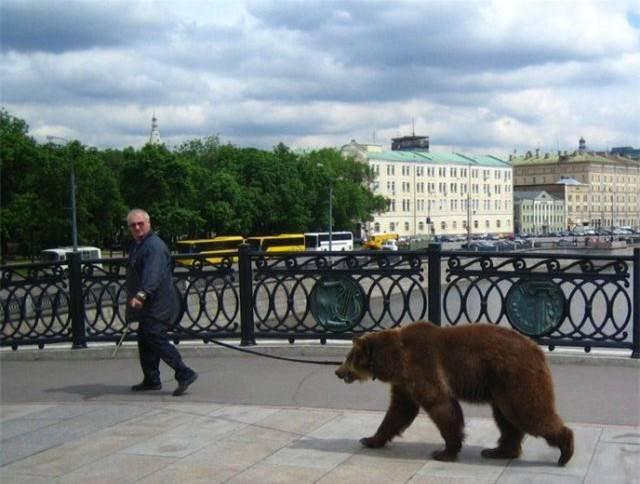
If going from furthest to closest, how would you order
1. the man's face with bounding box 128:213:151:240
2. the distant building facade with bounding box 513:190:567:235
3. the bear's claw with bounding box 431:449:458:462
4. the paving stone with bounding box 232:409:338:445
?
the distant building facade with bounding box 513:190:567:235 < the man's face with bounding box 128:213:151:240 < the paving stone with bounding box 232:409:338:445 < the bear's claw with bounding box 431:449:458:462

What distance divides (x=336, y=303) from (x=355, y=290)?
0.88 feet

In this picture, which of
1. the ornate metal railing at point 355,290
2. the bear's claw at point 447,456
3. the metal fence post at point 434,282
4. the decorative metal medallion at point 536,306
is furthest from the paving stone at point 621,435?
the metal fence post at point 434,282

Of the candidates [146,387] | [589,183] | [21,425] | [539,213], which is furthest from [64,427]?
[589,183]

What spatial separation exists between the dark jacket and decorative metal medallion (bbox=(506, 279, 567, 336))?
365 cm

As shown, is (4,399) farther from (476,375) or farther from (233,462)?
(476,375)

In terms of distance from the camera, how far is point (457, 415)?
5.25 metres

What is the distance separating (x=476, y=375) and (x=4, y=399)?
16.1 feet

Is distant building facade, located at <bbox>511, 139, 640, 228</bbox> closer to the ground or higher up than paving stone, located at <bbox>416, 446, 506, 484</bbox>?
higher up

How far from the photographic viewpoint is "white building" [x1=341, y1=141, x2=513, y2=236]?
136 m

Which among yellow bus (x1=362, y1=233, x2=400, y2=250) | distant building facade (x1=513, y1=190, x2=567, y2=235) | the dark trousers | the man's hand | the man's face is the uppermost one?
distant building facade (x1=513, y1=190, x2=567, y2=235)

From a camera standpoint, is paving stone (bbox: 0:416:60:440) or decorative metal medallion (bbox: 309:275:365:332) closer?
paving stone (bbox: 0:416:60:440)

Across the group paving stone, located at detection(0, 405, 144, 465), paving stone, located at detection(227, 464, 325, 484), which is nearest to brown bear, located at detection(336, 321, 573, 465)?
paving stone, located at detection(227, 464, 325, 484)

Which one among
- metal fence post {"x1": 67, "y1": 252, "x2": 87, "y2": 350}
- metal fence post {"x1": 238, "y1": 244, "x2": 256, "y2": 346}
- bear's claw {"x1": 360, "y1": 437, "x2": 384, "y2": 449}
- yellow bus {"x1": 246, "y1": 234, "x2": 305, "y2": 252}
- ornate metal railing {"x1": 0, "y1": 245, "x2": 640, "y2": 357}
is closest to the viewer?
bear's claw {"x1": 360, "y1": 437, "x2": 384, "y2": 449}

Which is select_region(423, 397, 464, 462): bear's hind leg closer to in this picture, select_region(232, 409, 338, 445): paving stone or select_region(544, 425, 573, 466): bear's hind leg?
select_region(544, 425, 573, 466): bear's hind leg
